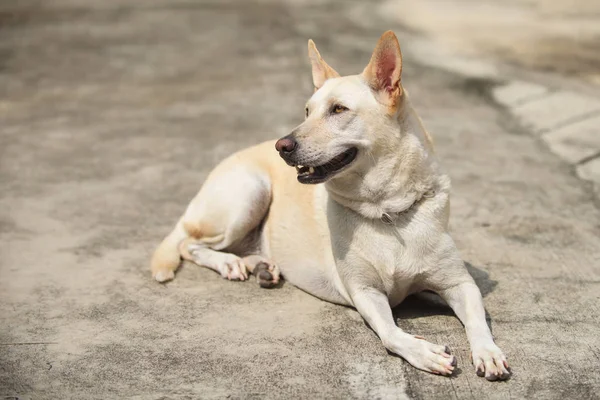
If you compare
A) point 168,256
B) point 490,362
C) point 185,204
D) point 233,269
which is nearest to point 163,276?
point 168,256

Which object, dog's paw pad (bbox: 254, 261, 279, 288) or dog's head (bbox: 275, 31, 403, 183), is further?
dog's paw pad (bbox: 254, 261, 279, 288)

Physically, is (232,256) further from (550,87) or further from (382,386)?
(550,87)

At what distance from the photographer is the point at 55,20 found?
471 inches

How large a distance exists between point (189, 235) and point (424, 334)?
1.62m

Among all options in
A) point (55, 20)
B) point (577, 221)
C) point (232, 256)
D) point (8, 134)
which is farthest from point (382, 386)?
point (55, 20)

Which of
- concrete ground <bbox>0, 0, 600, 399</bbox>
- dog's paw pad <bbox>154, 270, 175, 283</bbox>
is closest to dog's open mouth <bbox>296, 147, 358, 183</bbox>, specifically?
concrete ground <bbox>0, 0, 600, 399</bbox>

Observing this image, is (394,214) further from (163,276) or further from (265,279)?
(163,276)

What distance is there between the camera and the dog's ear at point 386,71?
3713mm

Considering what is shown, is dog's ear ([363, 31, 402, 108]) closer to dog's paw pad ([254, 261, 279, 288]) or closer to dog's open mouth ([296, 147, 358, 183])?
dog's open mouth ([296, 147, 358, 183])

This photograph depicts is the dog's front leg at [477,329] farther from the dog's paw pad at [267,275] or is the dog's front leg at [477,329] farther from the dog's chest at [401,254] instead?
the dog's paw pad at [267,275]

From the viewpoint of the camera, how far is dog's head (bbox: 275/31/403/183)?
371 cm

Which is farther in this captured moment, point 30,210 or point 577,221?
point 30,210

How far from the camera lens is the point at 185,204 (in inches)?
225

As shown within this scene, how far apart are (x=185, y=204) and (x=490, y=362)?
9.50ft
